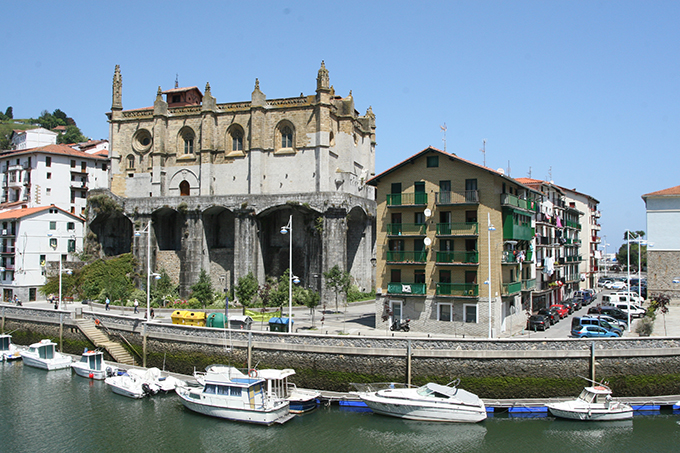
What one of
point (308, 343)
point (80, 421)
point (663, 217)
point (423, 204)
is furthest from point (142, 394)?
point (663, 217)

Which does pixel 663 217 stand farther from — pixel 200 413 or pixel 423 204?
pixel 200 413

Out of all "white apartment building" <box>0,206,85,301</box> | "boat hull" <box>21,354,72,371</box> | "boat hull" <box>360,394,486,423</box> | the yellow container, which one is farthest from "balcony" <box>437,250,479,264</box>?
"white apartment building" <box>0,206,85,301</box>

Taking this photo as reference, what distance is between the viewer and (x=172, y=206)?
6706 centimetres

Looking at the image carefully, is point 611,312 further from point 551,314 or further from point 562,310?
point 551,314

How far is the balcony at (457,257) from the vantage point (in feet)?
133

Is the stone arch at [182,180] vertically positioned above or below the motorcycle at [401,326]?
above

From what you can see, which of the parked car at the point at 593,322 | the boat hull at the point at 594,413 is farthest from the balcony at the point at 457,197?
the boat hull at the point at 594,413

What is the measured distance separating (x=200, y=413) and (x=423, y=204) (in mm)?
21587

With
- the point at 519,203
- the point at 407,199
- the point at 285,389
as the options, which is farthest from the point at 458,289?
the point at 285,389

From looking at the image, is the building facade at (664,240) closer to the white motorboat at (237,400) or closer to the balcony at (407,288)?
the balcony at (407,288)

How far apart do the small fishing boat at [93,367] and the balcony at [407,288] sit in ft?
69.0

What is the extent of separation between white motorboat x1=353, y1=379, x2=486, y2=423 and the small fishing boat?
1938 cm

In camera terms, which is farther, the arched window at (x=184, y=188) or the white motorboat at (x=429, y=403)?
the arched window at (x=184, y=188)

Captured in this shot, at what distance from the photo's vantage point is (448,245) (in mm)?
41812
